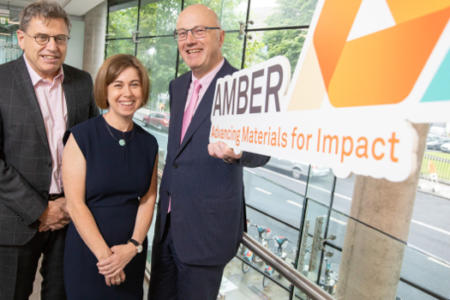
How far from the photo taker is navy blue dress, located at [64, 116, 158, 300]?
4.87 ft

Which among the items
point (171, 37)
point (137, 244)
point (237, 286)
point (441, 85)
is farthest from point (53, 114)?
point (171, 37)

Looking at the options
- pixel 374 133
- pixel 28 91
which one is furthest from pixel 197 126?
pixel 374 133

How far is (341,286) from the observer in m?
5.92

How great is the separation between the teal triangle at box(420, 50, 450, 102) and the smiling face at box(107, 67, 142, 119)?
1.24 m

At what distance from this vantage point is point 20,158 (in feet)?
5.07

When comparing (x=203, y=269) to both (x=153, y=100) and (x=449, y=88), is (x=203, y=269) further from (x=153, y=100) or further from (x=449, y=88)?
(x=153, y=100)

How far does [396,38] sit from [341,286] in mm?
6136

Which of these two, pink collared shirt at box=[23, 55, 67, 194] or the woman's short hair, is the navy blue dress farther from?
pink collared shirt at box=[23, 55, 67, 194]

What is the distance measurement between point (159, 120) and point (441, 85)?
8859 millimetres

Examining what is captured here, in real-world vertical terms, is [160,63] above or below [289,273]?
above

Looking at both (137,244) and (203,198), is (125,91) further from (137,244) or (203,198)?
(137,244)

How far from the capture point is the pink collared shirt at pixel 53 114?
5.31ft

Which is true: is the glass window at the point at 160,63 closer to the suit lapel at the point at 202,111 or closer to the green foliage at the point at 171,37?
the green foliage at the point at 171,37

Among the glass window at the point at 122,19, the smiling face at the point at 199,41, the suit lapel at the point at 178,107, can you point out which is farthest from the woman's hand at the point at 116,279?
the glass window at the point at 122,19
